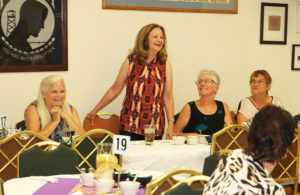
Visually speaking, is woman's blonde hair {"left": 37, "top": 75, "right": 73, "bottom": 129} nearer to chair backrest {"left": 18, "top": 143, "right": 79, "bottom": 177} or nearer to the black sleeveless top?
chair backrest {"left": 18, "top": 143, "right": 79, "bottom": 177}

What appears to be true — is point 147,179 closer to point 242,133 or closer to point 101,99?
point 242,133

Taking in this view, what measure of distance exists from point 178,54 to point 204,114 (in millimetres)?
1315

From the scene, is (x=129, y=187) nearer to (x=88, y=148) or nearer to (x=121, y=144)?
(x=121, y=144)

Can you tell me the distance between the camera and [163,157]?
4.16 metres

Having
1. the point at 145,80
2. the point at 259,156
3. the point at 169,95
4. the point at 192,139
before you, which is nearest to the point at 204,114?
the point at 169,95

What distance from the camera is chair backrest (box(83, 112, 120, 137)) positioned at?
5344mm

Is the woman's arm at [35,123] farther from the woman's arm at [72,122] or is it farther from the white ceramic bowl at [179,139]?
the white ceramic bowl at [179,139]

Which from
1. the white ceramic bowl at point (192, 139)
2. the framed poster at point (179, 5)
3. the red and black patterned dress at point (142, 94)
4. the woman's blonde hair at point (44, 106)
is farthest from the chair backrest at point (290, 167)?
the framed poster at point (179, 5)

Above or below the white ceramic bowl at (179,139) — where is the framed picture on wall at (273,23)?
above

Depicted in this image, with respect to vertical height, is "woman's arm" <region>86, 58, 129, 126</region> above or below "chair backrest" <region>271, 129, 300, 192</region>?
above

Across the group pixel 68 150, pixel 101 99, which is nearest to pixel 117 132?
pixel 101 99

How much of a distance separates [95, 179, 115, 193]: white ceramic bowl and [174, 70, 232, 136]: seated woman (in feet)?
7.16

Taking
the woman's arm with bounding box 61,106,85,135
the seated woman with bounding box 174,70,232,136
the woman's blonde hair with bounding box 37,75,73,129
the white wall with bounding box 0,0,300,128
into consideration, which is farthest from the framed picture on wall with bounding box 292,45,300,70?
the woman's blonde hair with bounding box 37,75,73,129

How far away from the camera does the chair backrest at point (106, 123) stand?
534cm
